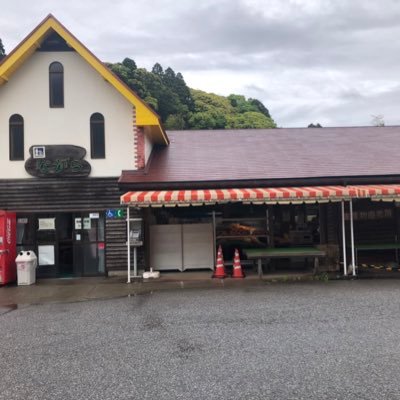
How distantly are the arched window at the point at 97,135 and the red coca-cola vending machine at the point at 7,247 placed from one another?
2.93m

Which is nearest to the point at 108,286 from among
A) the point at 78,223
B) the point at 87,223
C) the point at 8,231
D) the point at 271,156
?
the point at 87,223

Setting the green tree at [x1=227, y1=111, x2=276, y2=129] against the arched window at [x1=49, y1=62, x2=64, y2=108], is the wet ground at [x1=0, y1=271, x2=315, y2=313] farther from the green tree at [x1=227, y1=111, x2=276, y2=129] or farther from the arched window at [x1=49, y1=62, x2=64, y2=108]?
the green tree at [x1=227, y1=111, x2=276, y2=129]

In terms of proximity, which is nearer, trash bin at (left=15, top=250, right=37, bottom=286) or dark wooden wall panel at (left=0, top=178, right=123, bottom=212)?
trash bin at (left=15, top=250, right=37, bottom=286)

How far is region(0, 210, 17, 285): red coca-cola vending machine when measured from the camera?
11383 mm

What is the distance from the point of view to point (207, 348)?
559 centimetres

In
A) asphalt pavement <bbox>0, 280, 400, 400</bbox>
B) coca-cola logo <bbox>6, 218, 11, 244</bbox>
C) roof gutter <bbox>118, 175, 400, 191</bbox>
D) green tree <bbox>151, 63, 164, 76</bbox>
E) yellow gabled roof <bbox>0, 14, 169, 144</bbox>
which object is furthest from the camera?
green tree <bbox>151, 63, 164, 76</bbox>

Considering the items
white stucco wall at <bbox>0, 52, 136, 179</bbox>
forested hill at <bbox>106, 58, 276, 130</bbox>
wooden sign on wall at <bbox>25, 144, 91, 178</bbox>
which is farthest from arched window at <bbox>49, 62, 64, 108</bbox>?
forested hill at <bbox>106, 58, 276, 130</bbox>

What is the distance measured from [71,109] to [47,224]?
3413 mm

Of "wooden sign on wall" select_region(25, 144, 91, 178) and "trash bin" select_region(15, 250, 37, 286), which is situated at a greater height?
"wooden sign on wall" select_region(25, 144, 91, 178)

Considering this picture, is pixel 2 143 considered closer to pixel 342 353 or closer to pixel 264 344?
pixel 264 344

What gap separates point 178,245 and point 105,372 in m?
7.97

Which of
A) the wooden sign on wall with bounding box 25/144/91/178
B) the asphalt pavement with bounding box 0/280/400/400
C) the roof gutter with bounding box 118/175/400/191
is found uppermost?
the wooden sign on wall with bounding box 25/144/91/178

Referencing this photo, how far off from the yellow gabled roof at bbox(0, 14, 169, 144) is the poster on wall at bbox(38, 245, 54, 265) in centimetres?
448

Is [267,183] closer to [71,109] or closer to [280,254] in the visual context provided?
[280,254]
